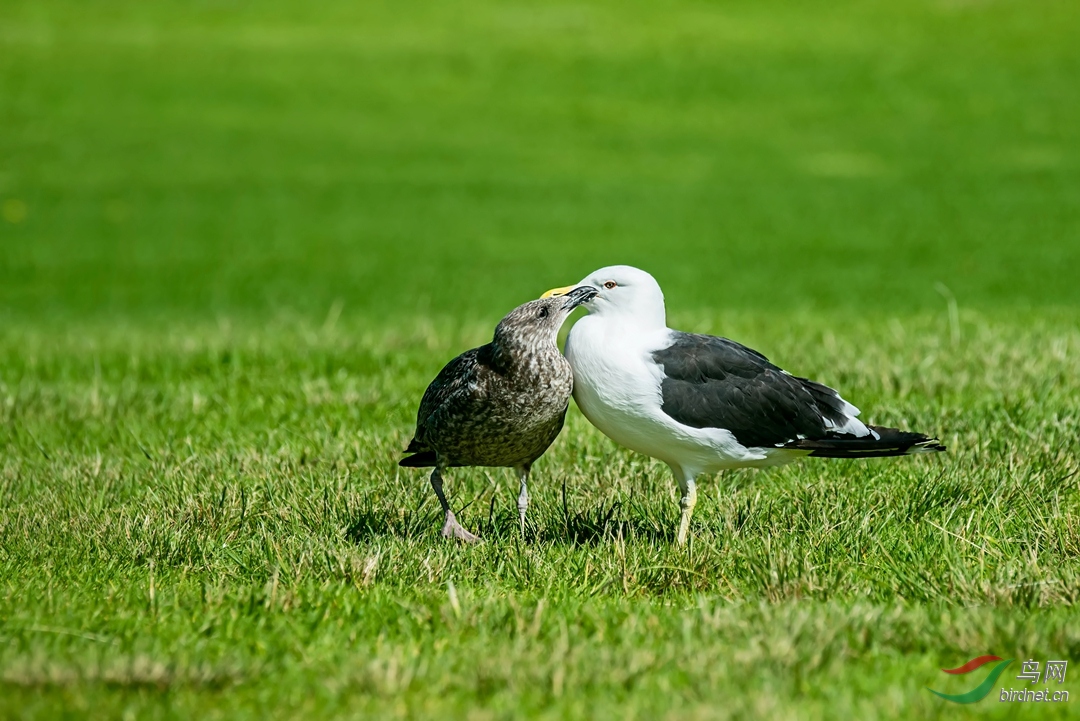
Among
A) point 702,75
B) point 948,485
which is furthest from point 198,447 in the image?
point 702,75

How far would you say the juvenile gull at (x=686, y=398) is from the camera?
486 cm

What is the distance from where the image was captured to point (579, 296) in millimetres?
5023

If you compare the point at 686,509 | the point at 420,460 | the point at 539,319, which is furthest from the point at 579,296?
the point at 420,460

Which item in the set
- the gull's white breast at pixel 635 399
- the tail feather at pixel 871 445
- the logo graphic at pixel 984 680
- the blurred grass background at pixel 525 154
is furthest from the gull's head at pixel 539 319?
the blurred grass background at pixel 525 154

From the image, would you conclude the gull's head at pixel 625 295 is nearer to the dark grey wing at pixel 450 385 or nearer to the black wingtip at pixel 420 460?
the dark grey wing at pixel 450 385

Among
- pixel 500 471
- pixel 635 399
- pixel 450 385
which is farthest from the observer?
pixel 500 471

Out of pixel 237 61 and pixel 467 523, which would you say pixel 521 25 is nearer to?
pixel 237 61

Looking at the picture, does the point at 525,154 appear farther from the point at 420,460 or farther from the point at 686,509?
the point at 686,509

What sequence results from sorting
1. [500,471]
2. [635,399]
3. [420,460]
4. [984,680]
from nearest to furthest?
1. [984,680]
2. [635,399]
3. [420,460]
4. [500,471]

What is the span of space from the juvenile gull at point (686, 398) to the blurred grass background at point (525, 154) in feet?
28.5

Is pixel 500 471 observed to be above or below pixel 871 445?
below

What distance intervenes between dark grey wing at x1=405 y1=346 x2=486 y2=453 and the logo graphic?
7.36ft

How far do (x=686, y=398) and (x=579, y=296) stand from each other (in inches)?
23.7

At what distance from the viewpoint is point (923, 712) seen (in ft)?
11.1
